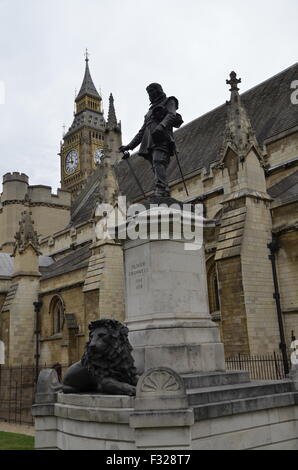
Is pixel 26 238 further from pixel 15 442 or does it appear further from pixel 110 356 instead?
pixel 110 356

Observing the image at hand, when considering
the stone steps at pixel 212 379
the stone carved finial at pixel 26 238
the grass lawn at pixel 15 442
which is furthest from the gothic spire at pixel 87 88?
the stone steps at pixel 212 379

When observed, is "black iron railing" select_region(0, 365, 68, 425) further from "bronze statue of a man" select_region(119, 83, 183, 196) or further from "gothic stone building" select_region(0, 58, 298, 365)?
"bronze statue of a man" select_region(119, 83, 183, 196)

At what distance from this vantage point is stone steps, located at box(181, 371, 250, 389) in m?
6.07

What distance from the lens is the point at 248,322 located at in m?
13.4

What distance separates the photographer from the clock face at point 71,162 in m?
79.1

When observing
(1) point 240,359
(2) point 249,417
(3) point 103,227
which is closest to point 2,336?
(3) point 103,227

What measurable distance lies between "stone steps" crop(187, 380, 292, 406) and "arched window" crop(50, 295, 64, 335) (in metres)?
20.2

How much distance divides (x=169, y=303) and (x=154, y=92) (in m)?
3.75

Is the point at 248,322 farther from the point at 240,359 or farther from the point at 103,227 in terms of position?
the point at 103,227

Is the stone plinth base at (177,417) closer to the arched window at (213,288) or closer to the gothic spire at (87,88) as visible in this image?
the arched window at (213,288)

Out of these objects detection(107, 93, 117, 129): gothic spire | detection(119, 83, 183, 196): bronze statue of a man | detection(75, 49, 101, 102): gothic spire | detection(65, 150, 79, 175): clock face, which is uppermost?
detection(75, 49, 101, 102): gothic spire

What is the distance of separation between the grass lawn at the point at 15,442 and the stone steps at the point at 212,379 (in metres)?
5.91

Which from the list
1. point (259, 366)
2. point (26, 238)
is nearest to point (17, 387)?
point (26, 238)

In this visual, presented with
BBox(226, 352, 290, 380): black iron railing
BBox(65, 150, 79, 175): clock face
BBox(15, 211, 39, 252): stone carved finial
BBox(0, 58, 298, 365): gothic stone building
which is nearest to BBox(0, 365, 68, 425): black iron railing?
BBox(0, 58, 298, 365): gothic stone building
